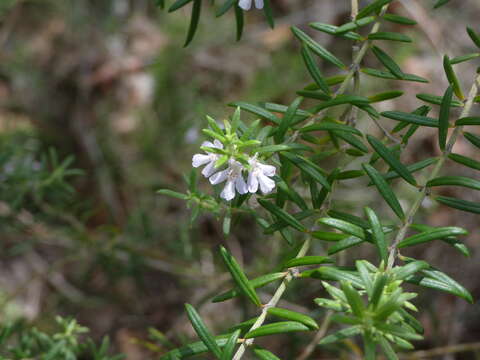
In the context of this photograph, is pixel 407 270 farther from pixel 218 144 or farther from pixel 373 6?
pixel 373 6

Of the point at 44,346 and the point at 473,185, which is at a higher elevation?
the point at 473,185

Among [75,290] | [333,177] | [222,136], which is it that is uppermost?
[222,136]

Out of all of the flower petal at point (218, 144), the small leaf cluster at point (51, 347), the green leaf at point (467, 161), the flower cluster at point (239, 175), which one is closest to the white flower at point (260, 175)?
the flower cluster at point (239, 175)

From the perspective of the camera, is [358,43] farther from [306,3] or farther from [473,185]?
[306,3]

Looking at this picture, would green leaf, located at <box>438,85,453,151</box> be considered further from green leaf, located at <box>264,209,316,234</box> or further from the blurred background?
the blurred background

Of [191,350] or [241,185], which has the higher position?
[241,185]

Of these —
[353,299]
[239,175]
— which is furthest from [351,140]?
[353,299]

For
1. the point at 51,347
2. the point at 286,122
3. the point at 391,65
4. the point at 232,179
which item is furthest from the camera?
the point at 51,347

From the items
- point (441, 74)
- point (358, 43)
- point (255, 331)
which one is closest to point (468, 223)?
point (441, 74)
